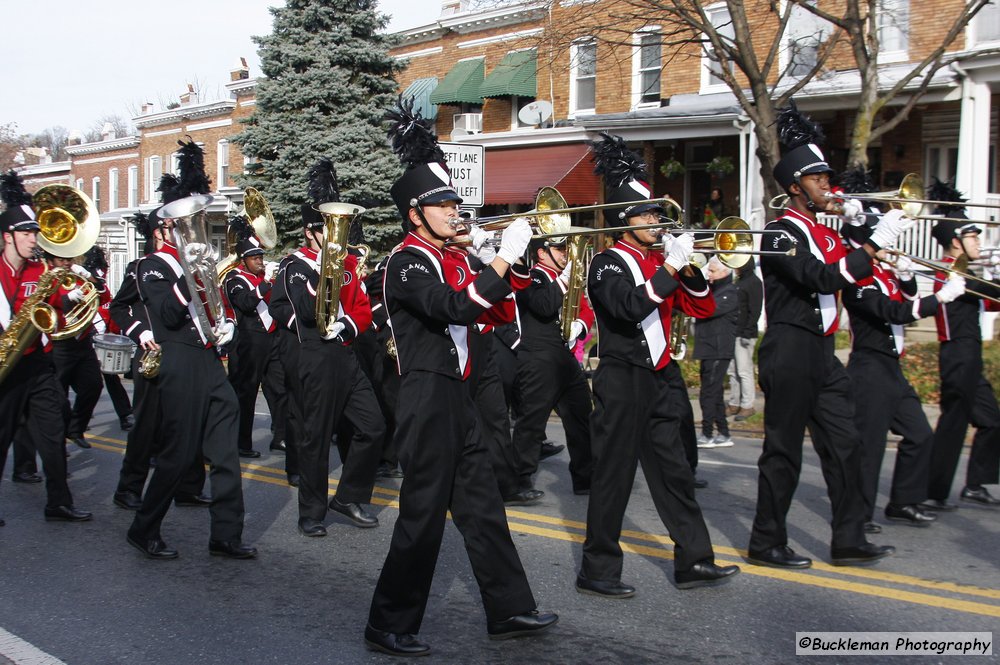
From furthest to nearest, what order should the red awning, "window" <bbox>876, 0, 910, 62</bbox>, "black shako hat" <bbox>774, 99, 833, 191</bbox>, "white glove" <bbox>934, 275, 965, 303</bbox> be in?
1. the red awning
2. "window" <bbox>876, 0, 910, 62</bbox>
3. "white glove" <bbox>934, 275, 965, 303</bbox>
4. "black shako hat" <bbox>774, 99, 833, 191</bbox>

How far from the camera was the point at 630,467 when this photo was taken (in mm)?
5371

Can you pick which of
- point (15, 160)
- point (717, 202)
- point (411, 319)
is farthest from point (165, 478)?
point (15, 160)

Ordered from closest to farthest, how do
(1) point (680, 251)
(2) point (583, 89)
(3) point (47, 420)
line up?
(1) point (680, 251), (3) point (47, 420), (2) point (583, 89)

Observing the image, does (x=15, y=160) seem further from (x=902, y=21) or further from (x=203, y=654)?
(x=203, y=654)

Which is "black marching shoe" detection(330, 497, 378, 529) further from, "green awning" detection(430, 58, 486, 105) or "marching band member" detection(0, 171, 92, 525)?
"green awning" detection(430, 58, 486, 105)

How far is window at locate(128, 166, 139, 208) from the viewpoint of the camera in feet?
143

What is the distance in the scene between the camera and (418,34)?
2708cm

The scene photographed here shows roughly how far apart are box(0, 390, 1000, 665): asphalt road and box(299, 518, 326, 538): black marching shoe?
84 millimetres

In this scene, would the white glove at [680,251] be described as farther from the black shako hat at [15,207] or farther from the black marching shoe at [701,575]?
the black shako hat at [15,207]

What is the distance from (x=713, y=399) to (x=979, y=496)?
3348mm

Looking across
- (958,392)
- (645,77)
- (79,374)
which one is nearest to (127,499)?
(79,374)

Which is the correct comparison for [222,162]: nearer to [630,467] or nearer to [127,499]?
[127,499]

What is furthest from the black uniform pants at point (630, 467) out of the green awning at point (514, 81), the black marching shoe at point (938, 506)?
the green awning at point (514, 81)

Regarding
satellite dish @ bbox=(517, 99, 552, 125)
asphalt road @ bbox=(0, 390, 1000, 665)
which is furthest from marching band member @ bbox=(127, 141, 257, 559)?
satellite dish @ bbox=(517, 99, 552, 125)
